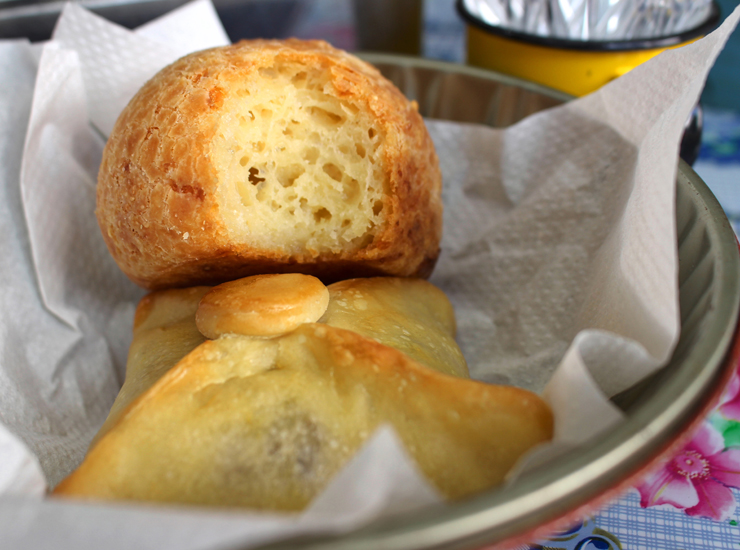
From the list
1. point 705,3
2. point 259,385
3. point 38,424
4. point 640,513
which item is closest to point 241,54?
point 259,385

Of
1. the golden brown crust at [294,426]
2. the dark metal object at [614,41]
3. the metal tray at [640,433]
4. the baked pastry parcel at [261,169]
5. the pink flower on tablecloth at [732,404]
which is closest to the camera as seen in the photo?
the metal tray at [640,433]

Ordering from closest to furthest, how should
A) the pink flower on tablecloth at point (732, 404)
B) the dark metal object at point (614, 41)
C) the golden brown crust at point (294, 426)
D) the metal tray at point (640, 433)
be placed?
1. the metal tray at point (640, 433)
2. the golden brown crust at point (294, 426)
3. the pink flower on tablecloth at point (732, 404)
4. the dark metal object at point (614, 41)

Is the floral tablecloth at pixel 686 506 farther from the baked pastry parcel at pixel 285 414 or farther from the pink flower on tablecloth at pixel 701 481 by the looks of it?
the baked pastry parcel at pixel 285 414

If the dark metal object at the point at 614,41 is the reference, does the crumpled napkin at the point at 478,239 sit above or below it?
below

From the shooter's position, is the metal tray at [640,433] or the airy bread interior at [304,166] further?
the airy bread interior at [304,166]

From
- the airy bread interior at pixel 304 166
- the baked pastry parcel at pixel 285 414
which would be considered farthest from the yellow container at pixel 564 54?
the baked pastry parcel at pixel 285 414

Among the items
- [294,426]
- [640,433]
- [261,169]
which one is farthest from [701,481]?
[261,169]

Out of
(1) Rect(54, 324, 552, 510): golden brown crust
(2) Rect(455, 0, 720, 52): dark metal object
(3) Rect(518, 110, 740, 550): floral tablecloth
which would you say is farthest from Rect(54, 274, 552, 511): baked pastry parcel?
(2) Rect(455, 0, 720, 52): dark metal object
